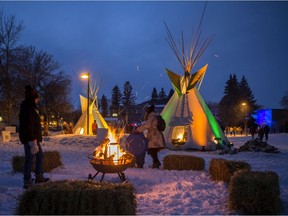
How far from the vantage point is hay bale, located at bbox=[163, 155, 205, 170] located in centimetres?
782

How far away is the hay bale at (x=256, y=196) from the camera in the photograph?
→ 4.09 metres

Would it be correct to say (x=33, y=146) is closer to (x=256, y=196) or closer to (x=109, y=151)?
(x=109, y=151)

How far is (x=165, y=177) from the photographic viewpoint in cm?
686

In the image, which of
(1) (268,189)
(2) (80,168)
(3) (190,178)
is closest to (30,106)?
(2) (80,168)

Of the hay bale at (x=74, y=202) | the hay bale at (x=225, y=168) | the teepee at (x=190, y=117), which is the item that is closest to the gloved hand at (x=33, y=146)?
the hay bale at (x=74, y=202)

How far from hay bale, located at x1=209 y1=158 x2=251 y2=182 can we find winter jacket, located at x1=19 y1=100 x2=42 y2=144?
3.42 meters

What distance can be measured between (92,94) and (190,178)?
21.2 metres

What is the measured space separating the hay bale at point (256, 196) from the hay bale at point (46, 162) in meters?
4.36

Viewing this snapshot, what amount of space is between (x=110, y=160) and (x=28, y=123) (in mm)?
1555

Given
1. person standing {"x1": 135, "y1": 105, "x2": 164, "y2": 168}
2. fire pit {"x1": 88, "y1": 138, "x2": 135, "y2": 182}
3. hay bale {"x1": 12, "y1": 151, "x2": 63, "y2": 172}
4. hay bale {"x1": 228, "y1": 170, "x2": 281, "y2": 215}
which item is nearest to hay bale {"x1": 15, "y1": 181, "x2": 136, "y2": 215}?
hay bale {"x1": 228, "y1": 170, "x2": 281, "y2": 215}

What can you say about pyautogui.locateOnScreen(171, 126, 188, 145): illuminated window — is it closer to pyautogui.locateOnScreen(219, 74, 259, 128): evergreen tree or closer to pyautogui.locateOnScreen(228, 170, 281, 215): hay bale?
pyautogui.locateOnScreen(228, 170, 281, 215): hay bale

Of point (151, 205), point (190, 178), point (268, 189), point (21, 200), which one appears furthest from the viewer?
point (190, 178)

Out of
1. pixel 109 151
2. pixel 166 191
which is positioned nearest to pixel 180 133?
pixel 109 151

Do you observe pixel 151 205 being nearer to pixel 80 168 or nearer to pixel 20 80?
pixel 80 168
